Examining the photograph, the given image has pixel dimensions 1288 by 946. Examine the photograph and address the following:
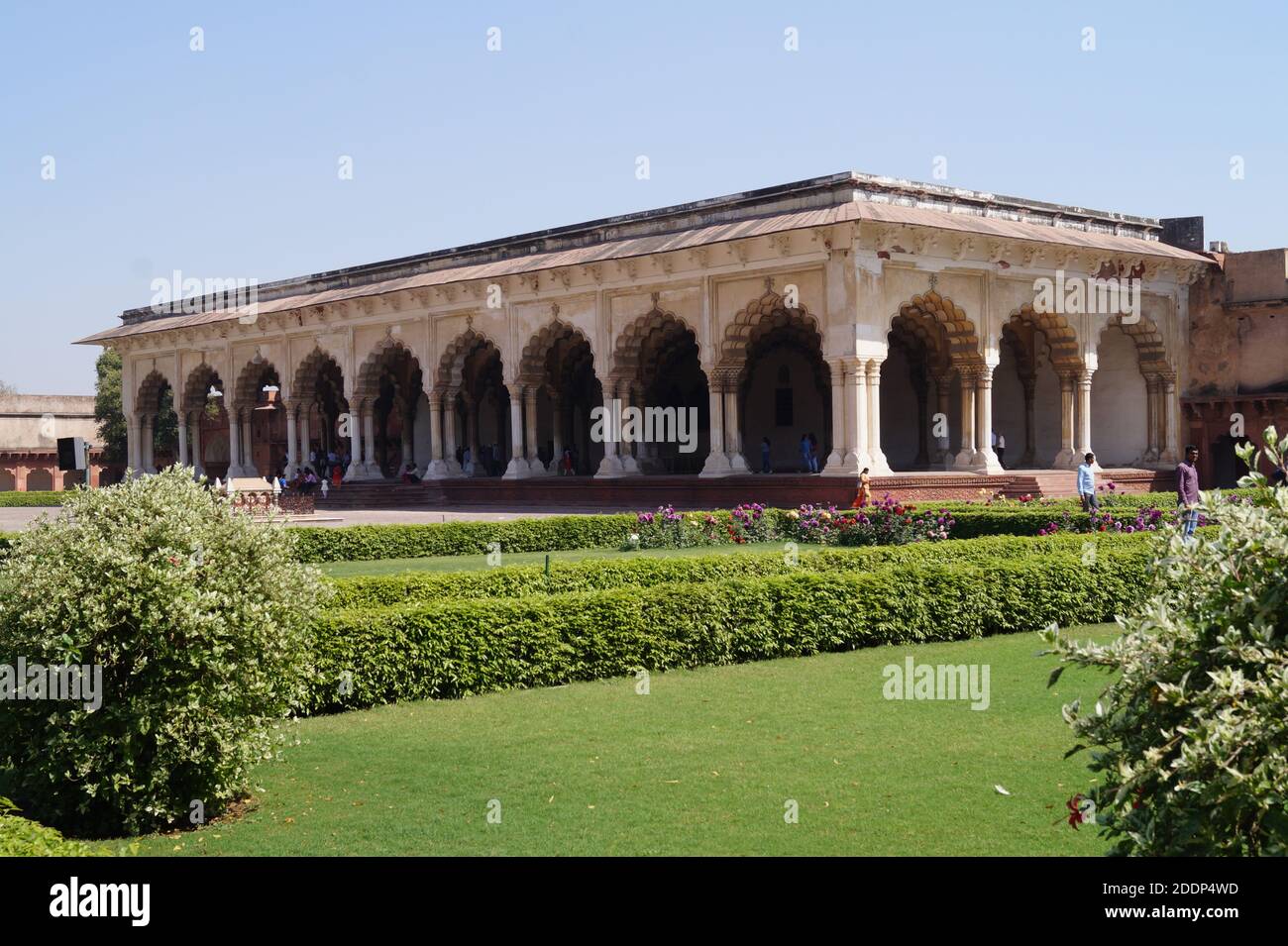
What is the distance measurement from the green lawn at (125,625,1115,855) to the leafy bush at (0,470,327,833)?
0.28 metres

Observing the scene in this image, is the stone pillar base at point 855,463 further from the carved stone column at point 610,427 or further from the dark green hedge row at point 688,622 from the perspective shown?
the dark green hedge row at point 688,622

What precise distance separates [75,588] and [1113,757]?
13.5 feet

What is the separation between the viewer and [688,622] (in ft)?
28.0

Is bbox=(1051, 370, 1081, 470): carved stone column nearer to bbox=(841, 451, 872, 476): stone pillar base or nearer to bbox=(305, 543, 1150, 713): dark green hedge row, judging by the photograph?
bbox=(841, 451, 872, 476): stone pillar base

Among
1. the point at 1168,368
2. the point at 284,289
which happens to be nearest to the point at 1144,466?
the point at 1168,368

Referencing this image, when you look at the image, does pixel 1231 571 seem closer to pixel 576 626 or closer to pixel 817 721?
pixel 817 721

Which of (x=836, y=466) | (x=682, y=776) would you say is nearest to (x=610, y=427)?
(x=836, y=466)

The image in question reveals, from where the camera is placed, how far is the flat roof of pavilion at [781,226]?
20.2 metres

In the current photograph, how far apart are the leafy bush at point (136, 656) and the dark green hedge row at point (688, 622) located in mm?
1457

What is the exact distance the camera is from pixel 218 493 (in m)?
5.93

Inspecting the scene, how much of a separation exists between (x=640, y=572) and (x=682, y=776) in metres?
4.16

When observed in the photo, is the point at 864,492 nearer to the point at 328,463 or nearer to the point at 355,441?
the point at 355,441

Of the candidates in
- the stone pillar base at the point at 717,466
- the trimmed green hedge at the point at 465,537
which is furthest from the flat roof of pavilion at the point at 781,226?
the trimmed green hedge at the point at 465,537

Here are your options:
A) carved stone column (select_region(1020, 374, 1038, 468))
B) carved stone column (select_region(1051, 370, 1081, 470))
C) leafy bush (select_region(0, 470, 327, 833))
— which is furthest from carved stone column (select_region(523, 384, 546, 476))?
leafy bush (select_region(0, 470, 327, 833))
